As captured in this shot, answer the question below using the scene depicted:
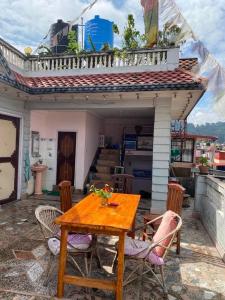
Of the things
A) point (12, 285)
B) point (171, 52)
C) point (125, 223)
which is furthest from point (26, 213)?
point (171, 52)

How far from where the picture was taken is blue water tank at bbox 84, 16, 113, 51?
854 centimetres

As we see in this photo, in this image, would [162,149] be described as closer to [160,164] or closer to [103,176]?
[160,164]

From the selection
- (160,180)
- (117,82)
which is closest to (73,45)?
(117,82)

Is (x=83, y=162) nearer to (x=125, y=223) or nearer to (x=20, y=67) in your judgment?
(x=20, y=67)

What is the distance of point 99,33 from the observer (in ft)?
28.1

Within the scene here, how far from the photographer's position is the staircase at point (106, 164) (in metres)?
9.23

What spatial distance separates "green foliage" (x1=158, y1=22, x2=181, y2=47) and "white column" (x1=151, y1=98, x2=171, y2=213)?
6.10 ft

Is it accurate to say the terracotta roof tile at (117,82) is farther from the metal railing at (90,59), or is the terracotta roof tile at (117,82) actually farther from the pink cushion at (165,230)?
the pink cushion at (165,230)

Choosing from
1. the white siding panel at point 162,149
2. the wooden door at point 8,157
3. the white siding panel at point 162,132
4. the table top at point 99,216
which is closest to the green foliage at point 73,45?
the wooden door at point 8,157

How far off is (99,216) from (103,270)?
100cm

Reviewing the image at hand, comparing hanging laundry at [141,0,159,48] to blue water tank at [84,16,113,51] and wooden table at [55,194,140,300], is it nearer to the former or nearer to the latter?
blue water tank at [84,16,113,51]

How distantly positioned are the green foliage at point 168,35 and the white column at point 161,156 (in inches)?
73.2

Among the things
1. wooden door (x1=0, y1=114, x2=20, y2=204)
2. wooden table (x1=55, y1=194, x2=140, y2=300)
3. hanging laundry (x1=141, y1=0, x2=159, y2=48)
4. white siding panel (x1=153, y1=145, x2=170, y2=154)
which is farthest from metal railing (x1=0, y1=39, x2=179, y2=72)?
wooden table (x1=55, y1=194, x2=140, y2=300)

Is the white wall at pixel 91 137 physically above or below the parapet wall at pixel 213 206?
above
